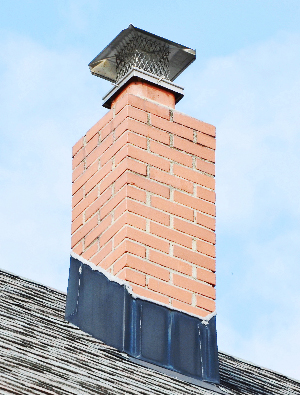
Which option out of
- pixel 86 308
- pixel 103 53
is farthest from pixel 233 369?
pixel 103 53

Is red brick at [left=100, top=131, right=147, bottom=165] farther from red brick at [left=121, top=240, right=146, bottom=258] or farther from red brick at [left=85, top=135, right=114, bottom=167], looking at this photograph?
red brick at [left=121, top=240, right=146, bottom=258]

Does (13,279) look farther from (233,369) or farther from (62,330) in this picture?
(233,369)

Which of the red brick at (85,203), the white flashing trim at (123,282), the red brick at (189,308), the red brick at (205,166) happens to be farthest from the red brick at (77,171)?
the red brick at (189,308)

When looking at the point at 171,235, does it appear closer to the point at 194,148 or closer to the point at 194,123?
the point at 194,148

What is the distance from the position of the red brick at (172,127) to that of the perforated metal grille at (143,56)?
22.7 inches

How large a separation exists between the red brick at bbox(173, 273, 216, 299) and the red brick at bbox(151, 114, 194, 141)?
1067mm

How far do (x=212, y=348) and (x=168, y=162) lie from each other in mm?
1285

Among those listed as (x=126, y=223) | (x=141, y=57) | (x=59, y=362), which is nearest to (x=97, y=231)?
(x=126, y=223)

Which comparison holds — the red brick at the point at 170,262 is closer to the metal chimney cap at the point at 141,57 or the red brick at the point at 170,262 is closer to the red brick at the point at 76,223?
the red brick at the point at 76,223

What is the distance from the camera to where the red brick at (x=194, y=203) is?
21.1ft

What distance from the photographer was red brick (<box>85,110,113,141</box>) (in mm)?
6731

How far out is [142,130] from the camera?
6.52m

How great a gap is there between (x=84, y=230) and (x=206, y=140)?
1.08 meters

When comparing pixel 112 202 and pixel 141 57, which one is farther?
pixel 141 57
